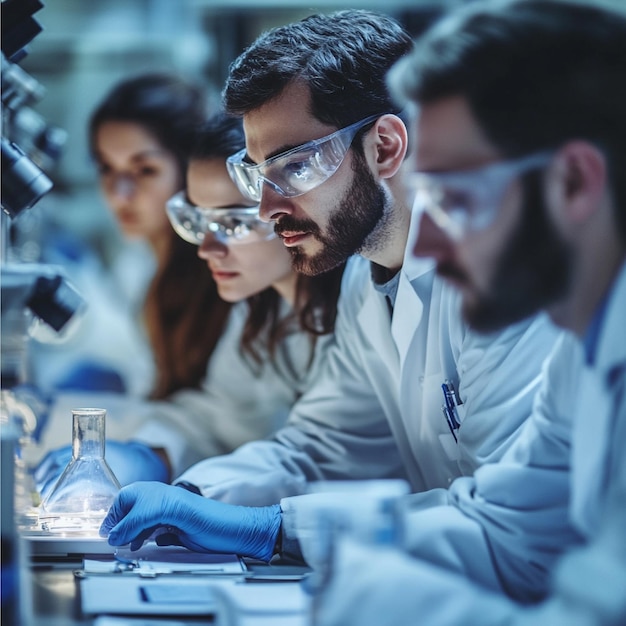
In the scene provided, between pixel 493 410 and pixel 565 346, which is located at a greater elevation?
pixel 565 346

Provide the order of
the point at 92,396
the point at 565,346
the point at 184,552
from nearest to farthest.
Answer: the point at 565,346 → the point at 184,552 → the point at 92,396

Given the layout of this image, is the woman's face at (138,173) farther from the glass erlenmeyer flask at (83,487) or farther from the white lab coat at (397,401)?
the glass erlenmeyer flask at (83,487)

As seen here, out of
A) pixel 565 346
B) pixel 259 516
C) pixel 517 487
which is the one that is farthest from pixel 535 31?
pixel 259 516

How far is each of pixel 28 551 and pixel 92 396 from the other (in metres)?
1.53

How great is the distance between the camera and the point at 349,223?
1.90 m

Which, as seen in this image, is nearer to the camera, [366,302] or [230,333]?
[366,302]

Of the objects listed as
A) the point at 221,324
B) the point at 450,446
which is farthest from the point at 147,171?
the point at 450,446

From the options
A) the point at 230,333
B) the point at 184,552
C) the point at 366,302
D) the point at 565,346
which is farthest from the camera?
→ the point at 230,333

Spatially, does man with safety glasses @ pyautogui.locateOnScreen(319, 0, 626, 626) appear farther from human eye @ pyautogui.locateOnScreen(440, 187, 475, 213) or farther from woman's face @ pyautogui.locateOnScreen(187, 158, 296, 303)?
woman's face @ pyautogui.locateOnScreen(187, 158, 296, 303)

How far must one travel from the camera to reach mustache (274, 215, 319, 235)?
190 cm

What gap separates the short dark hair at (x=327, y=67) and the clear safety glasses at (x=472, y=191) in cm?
66

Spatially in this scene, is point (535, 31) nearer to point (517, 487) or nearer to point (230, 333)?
point (517, 487)

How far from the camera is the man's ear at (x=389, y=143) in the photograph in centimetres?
187

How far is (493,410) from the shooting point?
166cm
